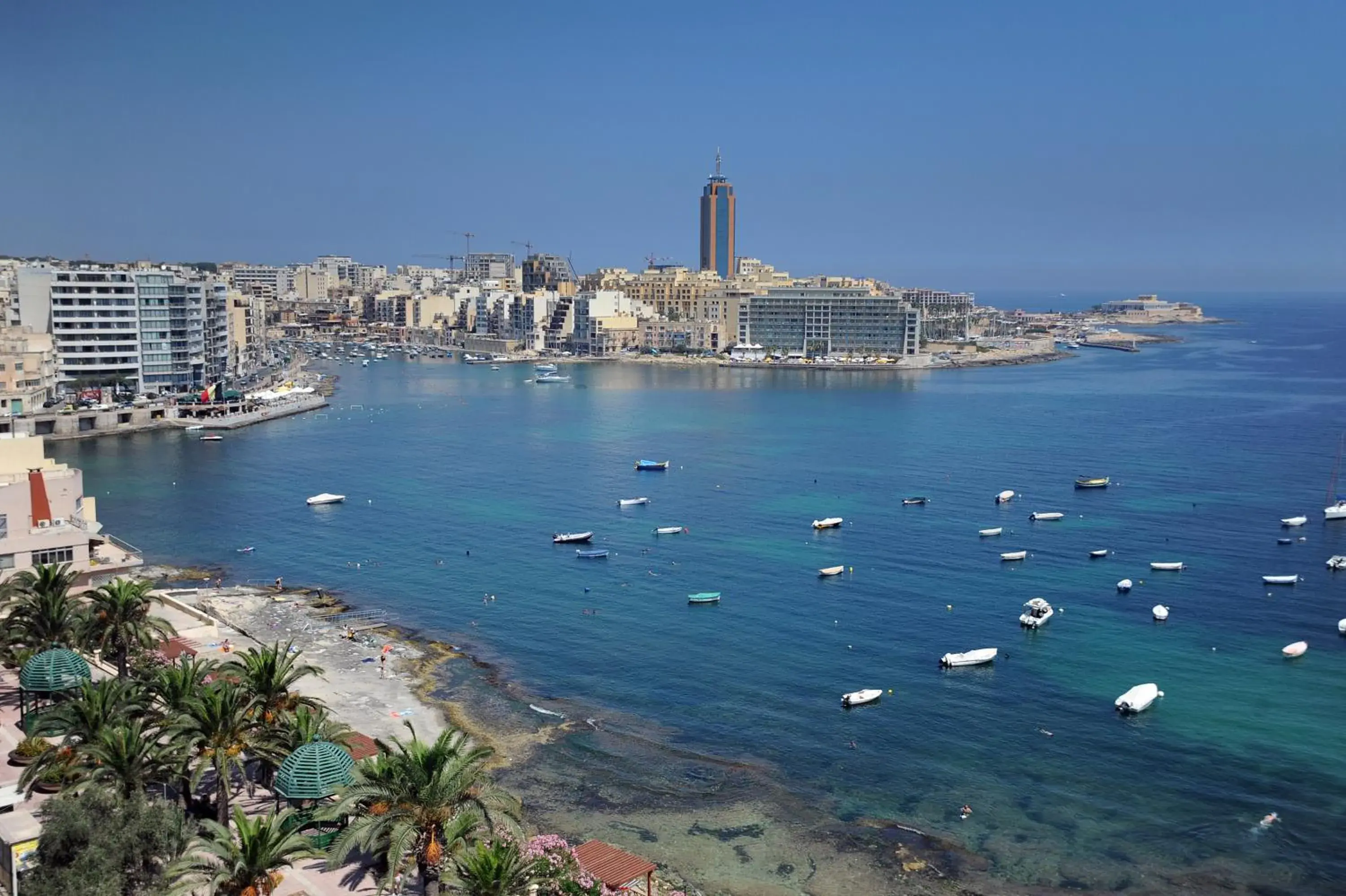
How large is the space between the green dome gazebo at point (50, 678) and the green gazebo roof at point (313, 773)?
5598mm

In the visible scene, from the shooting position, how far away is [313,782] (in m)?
16.9

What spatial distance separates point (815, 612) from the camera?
36.0m

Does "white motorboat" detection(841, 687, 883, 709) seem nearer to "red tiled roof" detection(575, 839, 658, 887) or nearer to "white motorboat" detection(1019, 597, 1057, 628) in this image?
"white motorboat" detection(1019, 597, 1057, 628)

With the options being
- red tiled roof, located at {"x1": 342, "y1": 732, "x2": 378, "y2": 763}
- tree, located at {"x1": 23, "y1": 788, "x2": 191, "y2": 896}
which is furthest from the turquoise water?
tree, located at {"x1": 23, "y1": 788, "x2": 191, "y2": 896}

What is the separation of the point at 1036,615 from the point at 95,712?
85.7 feet

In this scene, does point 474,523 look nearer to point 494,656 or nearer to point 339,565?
point 339,565

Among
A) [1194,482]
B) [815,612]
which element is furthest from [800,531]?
[1194,482]

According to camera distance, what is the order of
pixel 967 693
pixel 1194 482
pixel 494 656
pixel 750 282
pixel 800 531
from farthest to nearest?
pixel 750 282 < pixel 1194 482 < pixel 800 531 < pixel 494 656 < pixel 967 693

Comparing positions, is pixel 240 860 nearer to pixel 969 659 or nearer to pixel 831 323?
pixel 969 659

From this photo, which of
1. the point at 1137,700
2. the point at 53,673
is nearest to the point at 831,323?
the point at 1137,700

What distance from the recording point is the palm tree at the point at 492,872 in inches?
553

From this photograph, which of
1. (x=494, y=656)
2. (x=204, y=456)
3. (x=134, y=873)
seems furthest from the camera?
(x=204, y=456)

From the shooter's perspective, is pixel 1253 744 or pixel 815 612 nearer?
pixel 1253 744

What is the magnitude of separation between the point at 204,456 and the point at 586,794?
4917 cm
